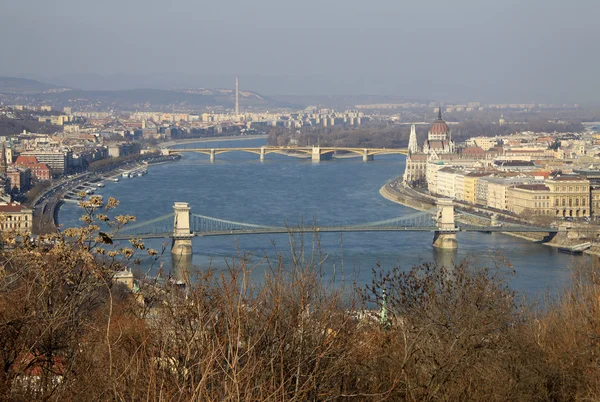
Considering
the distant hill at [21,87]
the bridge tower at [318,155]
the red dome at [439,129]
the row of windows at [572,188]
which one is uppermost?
the distant hill at [21,87]

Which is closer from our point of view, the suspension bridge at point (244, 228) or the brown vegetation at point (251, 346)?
the brown vegetation at point (251, 346)

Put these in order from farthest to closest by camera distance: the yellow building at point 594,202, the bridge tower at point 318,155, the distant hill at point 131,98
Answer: the distant hill at point 131,98
the bridge tower at point 318,155
the yellow building at point 594,202

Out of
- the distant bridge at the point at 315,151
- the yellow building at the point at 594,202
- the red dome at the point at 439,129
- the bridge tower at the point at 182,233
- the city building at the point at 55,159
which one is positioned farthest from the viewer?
the red dome at the point at 439,129

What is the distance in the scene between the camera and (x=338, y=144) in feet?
107

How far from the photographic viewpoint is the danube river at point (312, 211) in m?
8.93

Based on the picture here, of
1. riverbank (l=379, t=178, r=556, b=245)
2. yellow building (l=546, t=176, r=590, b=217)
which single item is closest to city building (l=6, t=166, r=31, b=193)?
riverbank (l=379, t=178, r=556, b=245)

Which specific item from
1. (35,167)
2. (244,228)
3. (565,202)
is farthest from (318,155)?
(244,228)

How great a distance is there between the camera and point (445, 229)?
434 inches

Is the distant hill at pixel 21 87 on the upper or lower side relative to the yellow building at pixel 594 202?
upper

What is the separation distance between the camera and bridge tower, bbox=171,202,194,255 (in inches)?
404

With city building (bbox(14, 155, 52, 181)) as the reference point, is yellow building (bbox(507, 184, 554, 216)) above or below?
above

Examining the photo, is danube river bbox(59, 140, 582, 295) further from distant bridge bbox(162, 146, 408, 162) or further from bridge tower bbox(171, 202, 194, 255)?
distant bridge bbox(162, 146, 408, 162)

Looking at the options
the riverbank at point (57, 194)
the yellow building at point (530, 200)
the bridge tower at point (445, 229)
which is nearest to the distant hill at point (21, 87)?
the riverbank at point (57, 194)

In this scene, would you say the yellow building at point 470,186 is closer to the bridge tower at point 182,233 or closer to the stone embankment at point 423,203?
the stone embankment at point 423,203
